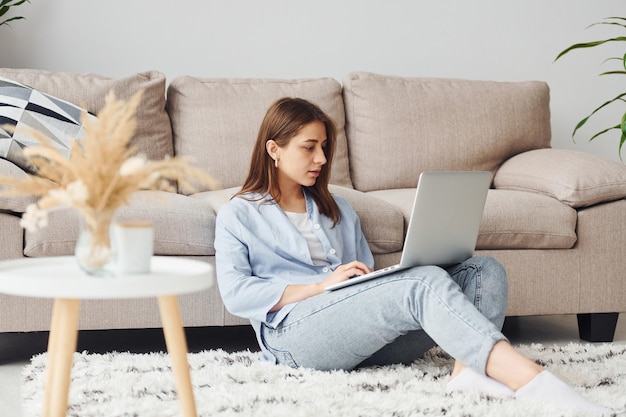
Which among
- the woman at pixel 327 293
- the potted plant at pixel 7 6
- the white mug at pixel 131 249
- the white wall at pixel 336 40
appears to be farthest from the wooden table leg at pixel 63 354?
the white wall at pixel 336 40

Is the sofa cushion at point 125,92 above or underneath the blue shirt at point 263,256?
above

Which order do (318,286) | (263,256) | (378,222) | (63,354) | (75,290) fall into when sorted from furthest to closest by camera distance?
(378,222)
(263,256)
(318,286)
(63,354)
(75,290)

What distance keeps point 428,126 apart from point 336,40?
27.3 inches

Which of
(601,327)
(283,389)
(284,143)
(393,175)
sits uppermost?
(284,143)

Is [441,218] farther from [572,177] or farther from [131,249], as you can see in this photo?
[572,177]

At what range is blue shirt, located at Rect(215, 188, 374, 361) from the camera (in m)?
1.99

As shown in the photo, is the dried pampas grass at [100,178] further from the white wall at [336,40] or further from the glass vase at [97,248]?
the white wall at [336,40]

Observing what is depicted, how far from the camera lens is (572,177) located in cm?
268

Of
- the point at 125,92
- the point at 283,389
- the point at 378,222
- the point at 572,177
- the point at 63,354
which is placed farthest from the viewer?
the point at 125,92

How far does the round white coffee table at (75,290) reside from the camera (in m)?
1.17

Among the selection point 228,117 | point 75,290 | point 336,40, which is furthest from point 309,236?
point 336,40

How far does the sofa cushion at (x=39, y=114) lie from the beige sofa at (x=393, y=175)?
0.12 meters

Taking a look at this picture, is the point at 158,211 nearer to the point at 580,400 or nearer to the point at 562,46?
the point at 580,400

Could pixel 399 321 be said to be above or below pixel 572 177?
below
